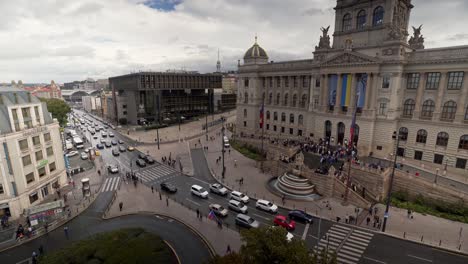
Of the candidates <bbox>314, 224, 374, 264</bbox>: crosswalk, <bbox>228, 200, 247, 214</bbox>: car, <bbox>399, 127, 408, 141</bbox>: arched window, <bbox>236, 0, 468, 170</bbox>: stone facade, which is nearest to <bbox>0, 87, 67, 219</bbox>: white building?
<bbox>228, 200, 247, 214</bbox>: car

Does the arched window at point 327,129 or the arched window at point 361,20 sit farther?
the arched window at point 327,129

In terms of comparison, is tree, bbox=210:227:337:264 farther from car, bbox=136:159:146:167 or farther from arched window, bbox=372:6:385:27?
arched window, bbox=372:6:385:27

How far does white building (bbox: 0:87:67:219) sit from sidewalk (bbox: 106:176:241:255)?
40.1ft

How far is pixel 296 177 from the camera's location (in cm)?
4256

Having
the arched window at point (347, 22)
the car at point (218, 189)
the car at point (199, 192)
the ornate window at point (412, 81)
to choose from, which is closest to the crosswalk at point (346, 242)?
the car at point (218, 189)

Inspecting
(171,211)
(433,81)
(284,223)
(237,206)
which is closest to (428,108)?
(433,81)

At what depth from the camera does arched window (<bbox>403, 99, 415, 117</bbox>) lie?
47.9m

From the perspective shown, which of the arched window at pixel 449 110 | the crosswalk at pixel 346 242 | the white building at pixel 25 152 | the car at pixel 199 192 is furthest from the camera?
the arched window at pixel 449 110

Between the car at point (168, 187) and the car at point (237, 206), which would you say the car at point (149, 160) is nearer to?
the car at point (168, 187)

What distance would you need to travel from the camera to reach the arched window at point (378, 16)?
167ft

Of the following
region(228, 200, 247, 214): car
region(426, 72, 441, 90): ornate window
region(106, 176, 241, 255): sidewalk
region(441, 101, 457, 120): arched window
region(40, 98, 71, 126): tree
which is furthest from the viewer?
region(40, 98, 71, 126): tree

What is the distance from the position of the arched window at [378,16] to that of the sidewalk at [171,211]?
172ft

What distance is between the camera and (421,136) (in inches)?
1854

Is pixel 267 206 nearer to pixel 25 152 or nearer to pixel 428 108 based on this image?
pixel 428 108
